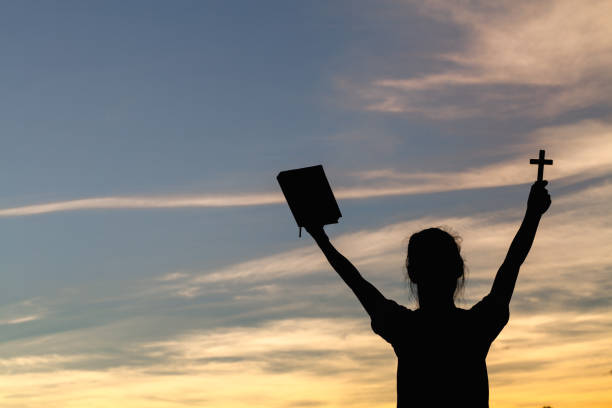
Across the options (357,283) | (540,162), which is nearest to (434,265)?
(357,283)

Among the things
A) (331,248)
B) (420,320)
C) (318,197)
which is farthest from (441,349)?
(318,197)

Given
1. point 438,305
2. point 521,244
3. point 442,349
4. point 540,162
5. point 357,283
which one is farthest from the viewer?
point 540,162

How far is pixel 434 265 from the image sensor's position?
603cm

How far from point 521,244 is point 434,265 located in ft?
2.76

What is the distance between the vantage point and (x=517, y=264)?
6.38 metres

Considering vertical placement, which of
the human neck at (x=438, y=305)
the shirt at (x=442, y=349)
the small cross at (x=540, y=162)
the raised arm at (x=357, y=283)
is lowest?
the shirt at (x=442, y=349)

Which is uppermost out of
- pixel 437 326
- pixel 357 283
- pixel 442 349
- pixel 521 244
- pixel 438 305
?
pixel 521 244

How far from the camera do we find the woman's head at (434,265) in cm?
599

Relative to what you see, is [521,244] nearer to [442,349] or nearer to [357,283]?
[442,349]

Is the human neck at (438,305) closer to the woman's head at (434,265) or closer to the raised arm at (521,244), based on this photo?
the woman's head at (434,265)

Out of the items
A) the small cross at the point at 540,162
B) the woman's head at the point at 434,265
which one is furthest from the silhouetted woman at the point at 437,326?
the small cross at the point at 540,162

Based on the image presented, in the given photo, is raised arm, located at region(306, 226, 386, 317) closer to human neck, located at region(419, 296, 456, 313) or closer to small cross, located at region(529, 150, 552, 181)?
human neck, located at region(419, 296, 456, 313)

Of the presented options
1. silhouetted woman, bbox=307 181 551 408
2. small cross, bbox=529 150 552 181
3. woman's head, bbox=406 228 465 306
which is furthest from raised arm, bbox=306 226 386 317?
small cross, bbox=529 150 552 181

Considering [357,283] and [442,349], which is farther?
[357,283]
